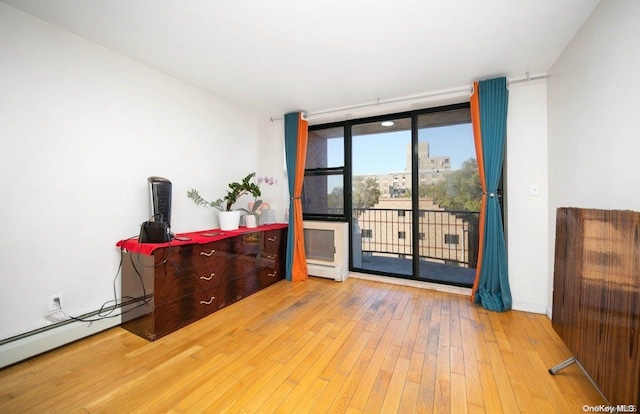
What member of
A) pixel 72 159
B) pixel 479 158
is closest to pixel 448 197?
pixel 479 158

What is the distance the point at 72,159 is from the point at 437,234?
3975 mm

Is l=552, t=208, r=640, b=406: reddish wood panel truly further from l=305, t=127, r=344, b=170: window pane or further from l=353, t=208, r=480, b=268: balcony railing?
l=305, t=127, r=344, b=170: window pane

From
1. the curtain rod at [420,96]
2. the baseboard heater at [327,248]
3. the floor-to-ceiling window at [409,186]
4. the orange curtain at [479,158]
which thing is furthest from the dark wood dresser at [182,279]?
the orange curtain at [479,158]

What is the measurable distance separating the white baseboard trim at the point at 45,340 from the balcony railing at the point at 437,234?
316 cm

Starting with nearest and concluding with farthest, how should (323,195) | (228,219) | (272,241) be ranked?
(228,219) → (272,241) → (323,195)

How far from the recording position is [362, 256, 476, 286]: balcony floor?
316 cm

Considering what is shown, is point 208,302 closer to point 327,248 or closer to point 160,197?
point 160,197

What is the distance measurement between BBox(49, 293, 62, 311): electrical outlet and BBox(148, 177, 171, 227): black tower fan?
85cm

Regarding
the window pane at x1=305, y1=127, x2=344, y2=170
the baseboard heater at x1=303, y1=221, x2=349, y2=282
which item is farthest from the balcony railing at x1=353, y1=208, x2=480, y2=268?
the window pane at x1=305, y1=127, x2=344, y2=170

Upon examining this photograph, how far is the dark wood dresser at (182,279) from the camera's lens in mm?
2008

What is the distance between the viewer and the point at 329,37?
1.94 meters

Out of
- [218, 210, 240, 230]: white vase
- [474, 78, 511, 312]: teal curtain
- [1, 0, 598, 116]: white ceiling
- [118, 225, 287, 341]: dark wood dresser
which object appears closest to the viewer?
[1, 0, 598, 116]: white ceiling

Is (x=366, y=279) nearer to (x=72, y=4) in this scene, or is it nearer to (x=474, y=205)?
(x=474, y=205)

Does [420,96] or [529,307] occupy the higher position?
[420,96]
